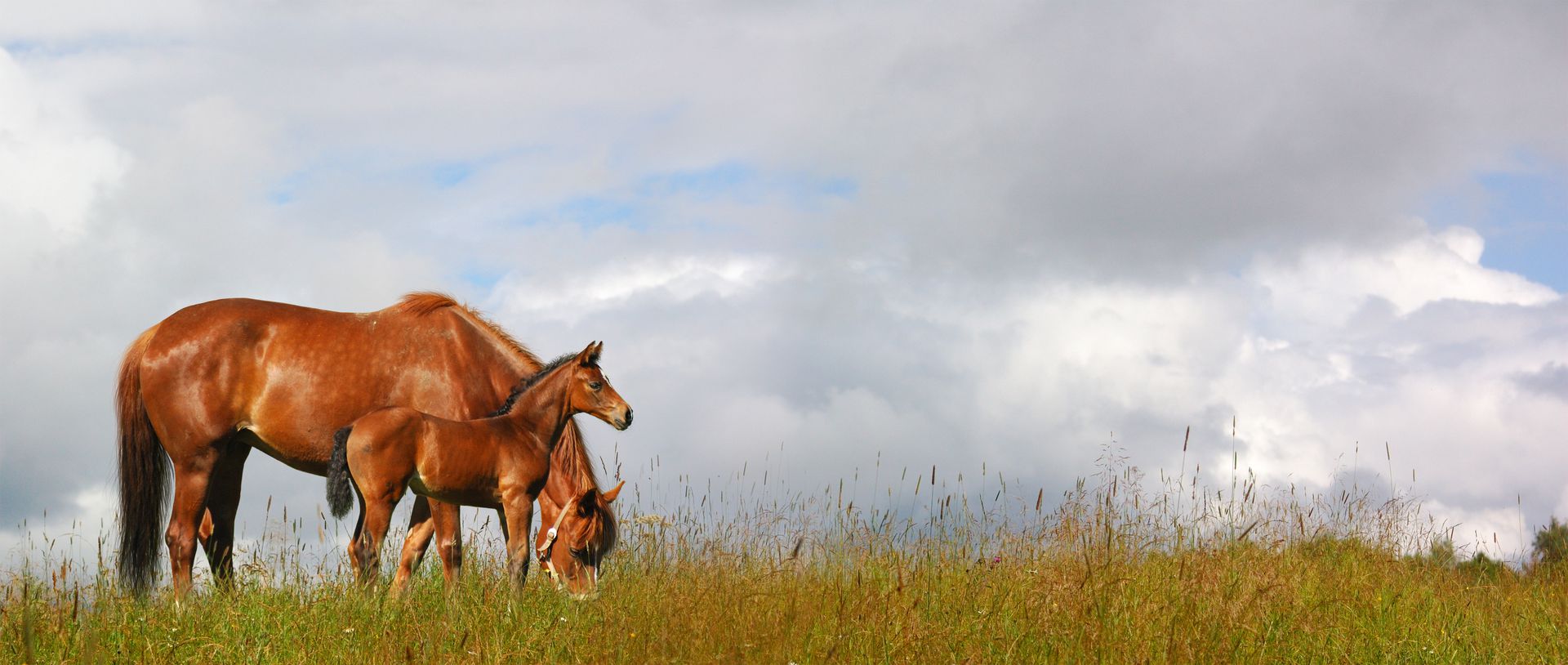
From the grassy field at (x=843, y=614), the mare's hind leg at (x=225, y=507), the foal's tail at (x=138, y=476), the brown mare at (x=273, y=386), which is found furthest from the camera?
the mare's hind leg at (x=225, y=507)

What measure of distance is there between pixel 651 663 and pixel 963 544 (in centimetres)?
376

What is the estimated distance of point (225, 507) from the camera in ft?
31.5

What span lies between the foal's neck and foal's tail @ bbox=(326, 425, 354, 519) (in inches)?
42.6

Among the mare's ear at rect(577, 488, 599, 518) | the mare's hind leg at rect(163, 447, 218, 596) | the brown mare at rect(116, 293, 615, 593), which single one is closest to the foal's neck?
the brown mare at rect(116, 293, 615, 593)

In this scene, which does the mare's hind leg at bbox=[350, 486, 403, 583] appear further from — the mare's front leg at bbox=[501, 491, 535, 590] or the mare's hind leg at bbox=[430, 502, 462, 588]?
the mare's front leg at bbox=[501, 491, 535, 590]

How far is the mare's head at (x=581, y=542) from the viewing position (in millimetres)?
7566

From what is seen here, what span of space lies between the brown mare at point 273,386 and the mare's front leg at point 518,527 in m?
0.89

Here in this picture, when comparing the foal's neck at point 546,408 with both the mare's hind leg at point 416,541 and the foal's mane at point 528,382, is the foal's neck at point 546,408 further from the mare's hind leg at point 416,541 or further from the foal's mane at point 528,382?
the mare's hind leg at point 416,541

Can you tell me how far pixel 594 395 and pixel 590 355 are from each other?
30cm

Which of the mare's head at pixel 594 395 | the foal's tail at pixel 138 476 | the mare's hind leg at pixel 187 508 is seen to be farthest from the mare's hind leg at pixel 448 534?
the foal's tail at pixel 138 476

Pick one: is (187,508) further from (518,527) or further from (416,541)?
(518,527)

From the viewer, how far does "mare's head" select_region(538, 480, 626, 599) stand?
7.57 meters

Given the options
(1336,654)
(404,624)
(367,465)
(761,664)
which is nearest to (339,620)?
(404,624)

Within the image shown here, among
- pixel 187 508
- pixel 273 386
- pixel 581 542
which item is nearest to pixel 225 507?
pixel 187 508
